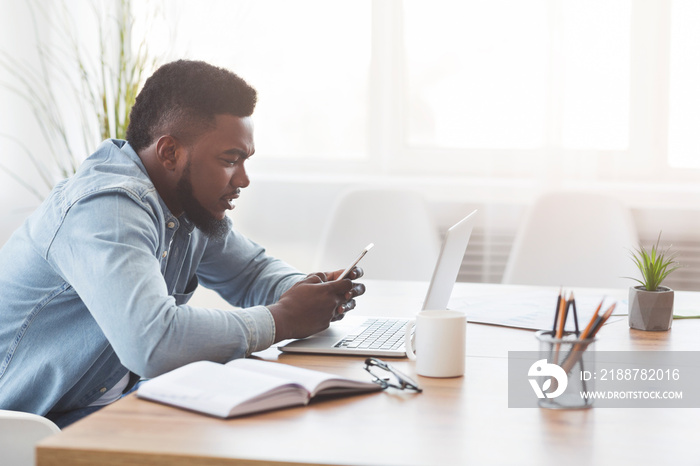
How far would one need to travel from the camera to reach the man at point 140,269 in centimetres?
120

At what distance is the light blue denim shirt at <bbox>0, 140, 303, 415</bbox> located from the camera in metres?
1.19

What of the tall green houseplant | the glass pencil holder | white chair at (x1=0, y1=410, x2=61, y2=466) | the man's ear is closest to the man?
the man's ear

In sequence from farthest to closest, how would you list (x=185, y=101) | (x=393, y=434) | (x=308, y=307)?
(x=185, y=101) → (x=308, y=307) → (x=393, y=434)

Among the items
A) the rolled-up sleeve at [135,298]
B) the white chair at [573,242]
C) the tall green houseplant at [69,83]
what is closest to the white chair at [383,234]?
the white chair at [573,242]

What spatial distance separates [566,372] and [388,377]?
0.27 m

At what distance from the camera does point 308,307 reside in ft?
4.51

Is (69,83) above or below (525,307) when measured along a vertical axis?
above

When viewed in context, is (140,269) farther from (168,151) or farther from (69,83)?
(69,83)

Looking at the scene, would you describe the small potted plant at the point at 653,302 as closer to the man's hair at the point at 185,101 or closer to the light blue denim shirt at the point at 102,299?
the light blue denim shirt at the point at 102,299

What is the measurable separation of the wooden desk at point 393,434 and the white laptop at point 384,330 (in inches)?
8.9

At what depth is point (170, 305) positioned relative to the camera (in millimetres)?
1204

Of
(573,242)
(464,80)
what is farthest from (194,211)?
(464,80)

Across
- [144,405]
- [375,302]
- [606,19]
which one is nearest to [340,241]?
[375,302]

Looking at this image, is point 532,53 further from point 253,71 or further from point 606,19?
point 253,71
